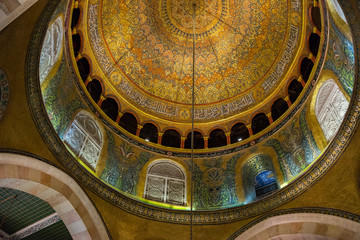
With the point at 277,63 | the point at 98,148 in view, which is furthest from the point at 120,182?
the point at 277,63

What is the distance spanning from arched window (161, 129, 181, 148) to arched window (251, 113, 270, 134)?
2.77 meters

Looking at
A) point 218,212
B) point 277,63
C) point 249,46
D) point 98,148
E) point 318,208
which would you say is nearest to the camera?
point 318,208

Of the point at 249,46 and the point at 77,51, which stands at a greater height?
the point at 249,46

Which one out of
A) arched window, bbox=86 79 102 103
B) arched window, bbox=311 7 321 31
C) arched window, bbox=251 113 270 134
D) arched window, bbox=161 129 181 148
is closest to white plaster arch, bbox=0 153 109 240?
arched window, bbox=86 79 102 103

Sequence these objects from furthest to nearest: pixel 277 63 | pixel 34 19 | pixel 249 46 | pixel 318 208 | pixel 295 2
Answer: pixel 249 46, pixel 277 63, pixel 295 2, pixel 318 208, pixel 34 19

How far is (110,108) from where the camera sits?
478 inches

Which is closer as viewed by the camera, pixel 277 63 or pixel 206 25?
pixel 277 63

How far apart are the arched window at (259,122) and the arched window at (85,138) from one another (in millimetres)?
5389

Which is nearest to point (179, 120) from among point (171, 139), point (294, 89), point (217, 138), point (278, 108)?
point (171, 139)

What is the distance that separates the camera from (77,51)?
1131 cm

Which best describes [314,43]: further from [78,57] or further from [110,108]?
[78,57]

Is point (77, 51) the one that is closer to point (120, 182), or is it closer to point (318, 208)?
point (120, 182)

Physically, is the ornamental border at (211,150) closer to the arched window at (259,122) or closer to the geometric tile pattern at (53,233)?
the arched window at (259,122)

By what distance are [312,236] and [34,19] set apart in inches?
336
